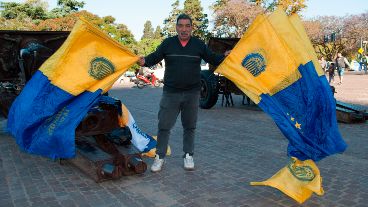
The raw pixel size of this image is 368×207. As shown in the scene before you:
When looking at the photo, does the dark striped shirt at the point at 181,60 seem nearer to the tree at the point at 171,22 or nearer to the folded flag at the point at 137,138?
the folded flag at the point at 137,138

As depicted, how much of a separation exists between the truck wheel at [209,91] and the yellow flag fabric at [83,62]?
263 inches

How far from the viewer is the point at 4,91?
709 cm

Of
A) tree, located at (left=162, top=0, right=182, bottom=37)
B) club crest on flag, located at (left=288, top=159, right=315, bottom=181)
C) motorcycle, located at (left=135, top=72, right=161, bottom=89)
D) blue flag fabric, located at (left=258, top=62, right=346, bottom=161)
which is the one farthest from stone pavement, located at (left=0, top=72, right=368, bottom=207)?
tree, located at (left=162, top=0, right=182, bottom=37)

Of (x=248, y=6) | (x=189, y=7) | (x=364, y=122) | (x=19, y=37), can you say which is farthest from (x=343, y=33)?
(x=19, y=37)

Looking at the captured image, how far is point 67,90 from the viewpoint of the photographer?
4.26m

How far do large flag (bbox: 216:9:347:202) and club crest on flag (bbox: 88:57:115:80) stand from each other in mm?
1520

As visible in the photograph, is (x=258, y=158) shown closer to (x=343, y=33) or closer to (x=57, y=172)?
(x=57, y=172)

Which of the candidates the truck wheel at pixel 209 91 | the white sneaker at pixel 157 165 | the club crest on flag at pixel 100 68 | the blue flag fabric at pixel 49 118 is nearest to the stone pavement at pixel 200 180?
the white sneaker at pixel 157 165

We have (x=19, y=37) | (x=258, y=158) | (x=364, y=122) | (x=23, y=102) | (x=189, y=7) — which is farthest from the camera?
(x=189, y=7)

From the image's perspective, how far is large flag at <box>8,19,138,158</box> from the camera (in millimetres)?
4184

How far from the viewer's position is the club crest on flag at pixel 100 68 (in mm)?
4344

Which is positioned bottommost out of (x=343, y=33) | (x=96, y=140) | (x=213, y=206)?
(x=213, y=206)

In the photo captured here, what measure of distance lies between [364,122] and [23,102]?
7145 millimetres

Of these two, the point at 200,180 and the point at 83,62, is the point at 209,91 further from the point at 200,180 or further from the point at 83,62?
the point at 83,62
